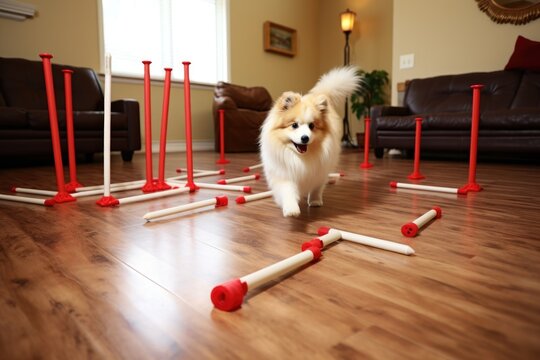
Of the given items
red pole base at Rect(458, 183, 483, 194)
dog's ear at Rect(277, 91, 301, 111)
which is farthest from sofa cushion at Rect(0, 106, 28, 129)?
red pole base at Rect(458, 183, 483, 194)

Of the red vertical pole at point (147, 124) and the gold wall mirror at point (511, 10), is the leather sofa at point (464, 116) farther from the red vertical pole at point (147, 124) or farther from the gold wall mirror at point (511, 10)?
the red vertical pole at point (147, 124)

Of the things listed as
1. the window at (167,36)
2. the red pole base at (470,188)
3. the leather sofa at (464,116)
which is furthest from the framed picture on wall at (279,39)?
the red pole base at (470,188)

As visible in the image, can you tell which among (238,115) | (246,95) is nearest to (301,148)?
(238,115)

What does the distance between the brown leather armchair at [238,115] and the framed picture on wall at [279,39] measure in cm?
109

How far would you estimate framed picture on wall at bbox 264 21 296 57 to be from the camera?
242 inches

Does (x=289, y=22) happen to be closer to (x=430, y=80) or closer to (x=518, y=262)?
(x=430, y=80)

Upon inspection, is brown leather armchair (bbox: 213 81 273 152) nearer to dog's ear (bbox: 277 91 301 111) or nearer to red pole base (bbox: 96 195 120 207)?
red pole base (bbox: 96 195 120 207)

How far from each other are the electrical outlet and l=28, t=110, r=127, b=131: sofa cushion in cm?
362

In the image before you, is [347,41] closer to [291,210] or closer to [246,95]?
[246,95]

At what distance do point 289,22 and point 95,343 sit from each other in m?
6.69

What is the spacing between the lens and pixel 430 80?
14.4ft

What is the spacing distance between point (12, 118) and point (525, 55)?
16.4ft

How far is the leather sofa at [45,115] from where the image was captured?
3.27 meters

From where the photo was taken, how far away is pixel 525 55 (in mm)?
3717
